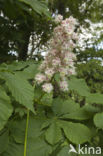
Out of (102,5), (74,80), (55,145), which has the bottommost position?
(55,145)

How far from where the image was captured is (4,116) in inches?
35.9

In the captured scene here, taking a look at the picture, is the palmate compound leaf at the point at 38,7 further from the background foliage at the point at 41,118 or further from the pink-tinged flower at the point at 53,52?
the pink-tinged flower at the point at 53,52

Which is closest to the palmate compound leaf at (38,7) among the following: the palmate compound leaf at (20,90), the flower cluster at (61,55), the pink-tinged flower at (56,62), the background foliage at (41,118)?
the background foliage at (41,118)

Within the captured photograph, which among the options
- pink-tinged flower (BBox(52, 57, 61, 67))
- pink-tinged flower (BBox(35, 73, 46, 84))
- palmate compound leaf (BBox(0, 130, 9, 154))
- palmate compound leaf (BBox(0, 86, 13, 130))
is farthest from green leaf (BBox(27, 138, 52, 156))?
pink-tinged flower (BBox(52, 57, 61, 67))

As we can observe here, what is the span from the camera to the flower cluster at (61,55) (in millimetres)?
1079

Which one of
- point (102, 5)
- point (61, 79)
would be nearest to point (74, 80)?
point (61, 79)

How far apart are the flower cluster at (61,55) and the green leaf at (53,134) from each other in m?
0.21

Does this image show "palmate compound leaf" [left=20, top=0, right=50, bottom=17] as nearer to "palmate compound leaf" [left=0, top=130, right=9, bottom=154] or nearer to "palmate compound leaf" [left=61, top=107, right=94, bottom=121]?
"palmate compound leaf" [left=61, top=107, right=94, bottom=121]

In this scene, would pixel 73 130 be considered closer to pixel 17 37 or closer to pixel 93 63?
pixel 17 37

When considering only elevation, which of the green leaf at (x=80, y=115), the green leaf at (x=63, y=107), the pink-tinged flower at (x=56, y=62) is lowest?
the green leaf at (x=80, y=115)

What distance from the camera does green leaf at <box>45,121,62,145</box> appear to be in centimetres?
104

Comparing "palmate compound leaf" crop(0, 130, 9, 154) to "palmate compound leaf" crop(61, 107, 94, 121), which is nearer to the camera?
"palmate compound leaf" crop(0, 130, 9, 154)

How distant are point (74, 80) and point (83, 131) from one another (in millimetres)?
377

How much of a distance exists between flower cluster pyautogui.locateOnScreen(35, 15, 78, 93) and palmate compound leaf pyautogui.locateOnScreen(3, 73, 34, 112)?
4.5 inches
